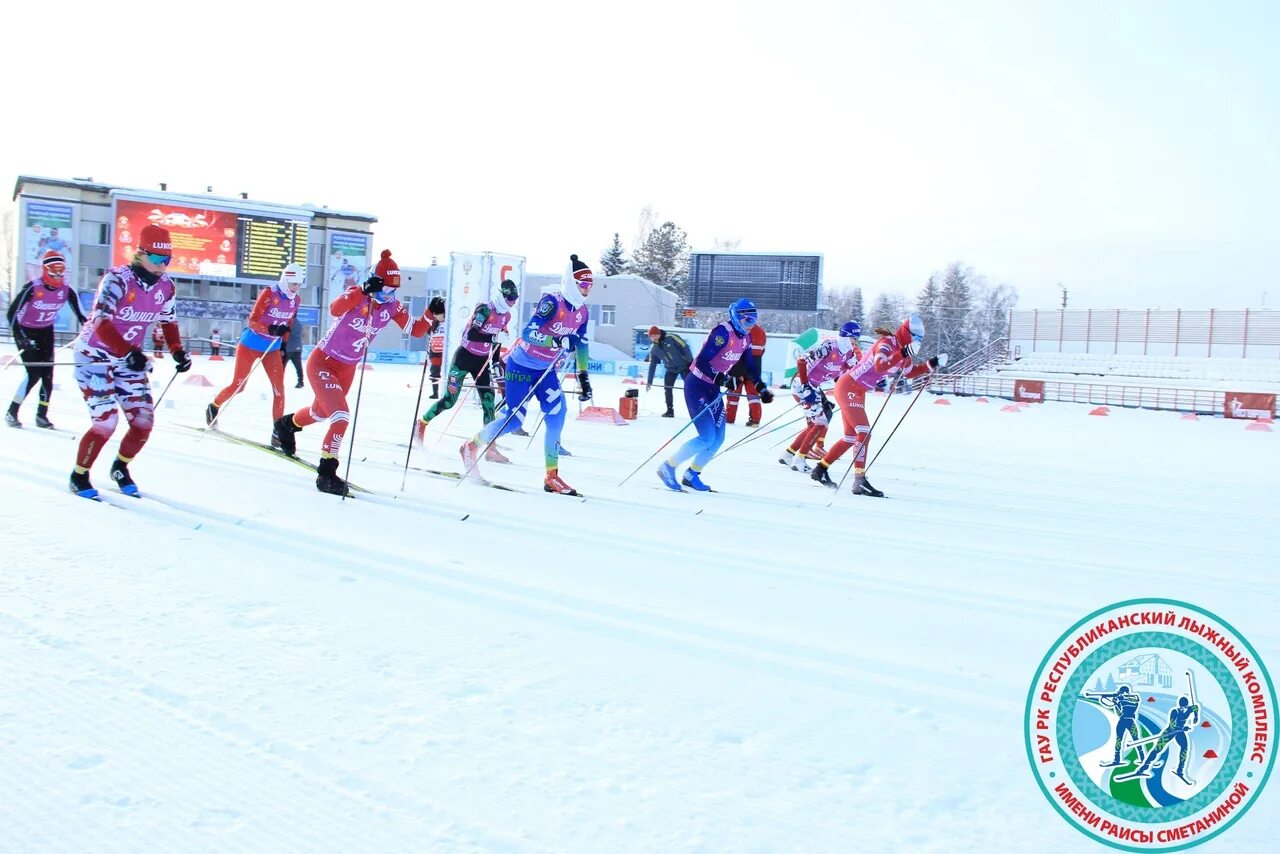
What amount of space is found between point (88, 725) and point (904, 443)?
45.5ft

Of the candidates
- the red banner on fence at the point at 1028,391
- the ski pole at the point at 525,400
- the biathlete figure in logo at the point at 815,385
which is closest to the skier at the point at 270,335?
the ski pole at the point at 525,400

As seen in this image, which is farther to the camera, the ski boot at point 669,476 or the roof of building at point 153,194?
the roof of building at point 153,194

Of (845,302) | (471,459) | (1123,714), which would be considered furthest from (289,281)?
(845,302)

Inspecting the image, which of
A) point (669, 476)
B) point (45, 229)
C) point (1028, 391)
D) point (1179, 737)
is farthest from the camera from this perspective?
point (45, 229)

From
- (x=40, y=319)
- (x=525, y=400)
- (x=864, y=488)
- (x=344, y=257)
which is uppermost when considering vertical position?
(x=344, y=257)

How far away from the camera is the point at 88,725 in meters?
2.66

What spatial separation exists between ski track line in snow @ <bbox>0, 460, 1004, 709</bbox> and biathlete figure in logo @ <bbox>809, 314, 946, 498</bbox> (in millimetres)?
5364

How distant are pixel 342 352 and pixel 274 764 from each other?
16.8 ft

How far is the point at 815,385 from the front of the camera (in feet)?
37.0

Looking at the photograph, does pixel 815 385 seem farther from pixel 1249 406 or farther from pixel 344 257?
pixel 344 257

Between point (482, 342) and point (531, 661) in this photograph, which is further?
point (482, 342)

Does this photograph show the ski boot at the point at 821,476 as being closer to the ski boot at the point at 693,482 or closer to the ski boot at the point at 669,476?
the ski boot at the point at 693,482

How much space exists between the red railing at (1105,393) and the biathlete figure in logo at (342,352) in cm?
2787

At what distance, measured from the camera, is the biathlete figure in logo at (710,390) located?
28.5ft
